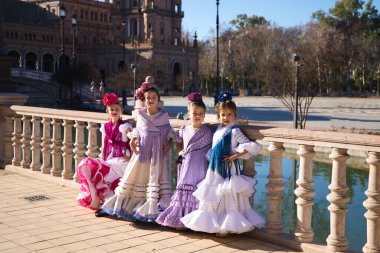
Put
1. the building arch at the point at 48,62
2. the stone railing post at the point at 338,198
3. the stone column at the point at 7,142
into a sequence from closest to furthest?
Result: 1. the stone railing post at the point at 338,198
2. the stone column at the point at 7,142
3. the building arch at the point at 48,62

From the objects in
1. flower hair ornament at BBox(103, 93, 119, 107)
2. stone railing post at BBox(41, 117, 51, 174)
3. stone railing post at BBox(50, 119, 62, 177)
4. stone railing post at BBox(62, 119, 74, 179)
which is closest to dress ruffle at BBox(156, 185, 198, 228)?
flower hair ornament at BBox(103, 93, 119, 107)

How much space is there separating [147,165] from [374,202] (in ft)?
8.14

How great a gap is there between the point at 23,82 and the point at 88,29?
4426 cm

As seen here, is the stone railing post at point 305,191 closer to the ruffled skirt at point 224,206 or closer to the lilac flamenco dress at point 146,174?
the ruffled skirt at point 224,206

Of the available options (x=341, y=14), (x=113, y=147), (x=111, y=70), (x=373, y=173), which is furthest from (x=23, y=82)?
(x=341, y=14)

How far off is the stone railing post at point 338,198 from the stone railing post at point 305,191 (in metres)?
0.26

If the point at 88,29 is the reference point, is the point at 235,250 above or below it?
below

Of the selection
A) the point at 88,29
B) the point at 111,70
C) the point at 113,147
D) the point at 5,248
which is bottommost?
the point at 5,248

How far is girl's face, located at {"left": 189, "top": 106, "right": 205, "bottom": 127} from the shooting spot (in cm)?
530

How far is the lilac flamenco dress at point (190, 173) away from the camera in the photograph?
5301 mm

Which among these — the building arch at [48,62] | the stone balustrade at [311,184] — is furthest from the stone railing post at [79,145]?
the building arch at [48,62]

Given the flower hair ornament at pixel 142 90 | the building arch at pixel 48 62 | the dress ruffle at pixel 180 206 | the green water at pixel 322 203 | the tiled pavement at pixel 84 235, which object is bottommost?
the green water at pixel 322 203

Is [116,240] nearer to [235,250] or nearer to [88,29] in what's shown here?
[235,250]

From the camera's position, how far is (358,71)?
2778 inches
